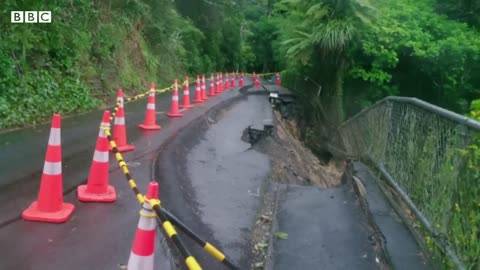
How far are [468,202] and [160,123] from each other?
30.2 feet

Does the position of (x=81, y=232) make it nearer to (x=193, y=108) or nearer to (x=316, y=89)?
(x=193, y=108)

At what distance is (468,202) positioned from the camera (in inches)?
133

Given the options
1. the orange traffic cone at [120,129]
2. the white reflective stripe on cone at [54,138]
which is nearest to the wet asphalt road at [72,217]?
the orange traffic cone at [120,129]

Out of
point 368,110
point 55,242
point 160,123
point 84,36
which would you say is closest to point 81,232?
point 55,242

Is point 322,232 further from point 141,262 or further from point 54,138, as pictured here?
point 54,138

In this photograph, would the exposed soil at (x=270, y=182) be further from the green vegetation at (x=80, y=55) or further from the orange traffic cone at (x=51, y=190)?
the green vegetation at (x=80, y=55)

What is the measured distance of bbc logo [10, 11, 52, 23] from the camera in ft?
35.3

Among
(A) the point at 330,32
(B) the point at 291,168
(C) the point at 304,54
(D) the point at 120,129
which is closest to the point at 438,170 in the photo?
(D) the point at 120,129

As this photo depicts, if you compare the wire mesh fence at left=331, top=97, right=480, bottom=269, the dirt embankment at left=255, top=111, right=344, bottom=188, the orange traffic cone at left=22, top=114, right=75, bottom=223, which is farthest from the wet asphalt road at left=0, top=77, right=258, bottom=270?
the dirt embankment at left=255, top=111, right=344, bottom=188

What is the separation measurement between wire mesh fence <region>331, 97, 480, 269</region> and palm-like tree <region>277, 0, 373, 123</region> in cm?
1363

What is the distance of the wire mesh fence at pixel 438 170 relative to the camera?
3.37 m

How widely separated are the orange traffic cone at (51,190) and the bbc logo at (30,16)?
7.25 metres

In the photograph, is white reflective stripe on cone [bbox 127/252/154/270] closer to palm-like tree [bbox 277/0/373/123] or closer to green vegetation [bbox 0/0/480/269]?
green vegetation [bbox 0/0/480/269]

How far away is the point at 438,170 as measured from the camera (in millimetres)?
4188
